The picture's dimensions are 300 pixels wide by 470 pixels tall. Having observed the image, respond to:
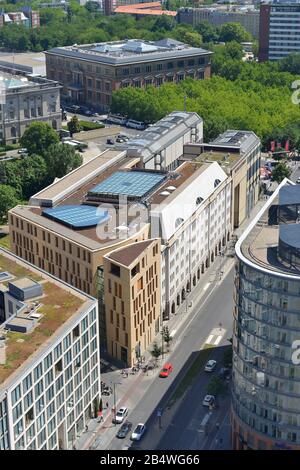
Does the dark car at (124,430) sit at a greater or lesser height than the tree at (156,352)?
lesser

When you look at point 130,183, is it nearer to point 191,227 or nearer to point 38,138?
point 191,227

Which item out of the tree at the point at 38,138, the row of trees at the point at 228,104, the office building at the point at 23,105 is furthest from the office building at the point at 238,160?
the office building at the point at 23,105

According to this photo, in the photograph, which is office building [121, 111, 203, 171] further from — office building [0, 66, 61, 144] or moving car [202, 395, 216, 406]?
moving car [202, 395, 216, 406]

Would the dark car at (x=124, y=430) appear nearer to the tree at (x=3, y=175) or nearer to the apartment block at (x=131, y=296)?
the apartment block at (x=131, y=296)

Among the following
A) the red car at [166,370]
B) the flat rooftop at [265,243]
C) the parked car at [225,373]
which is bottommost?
the red car at [166,370]

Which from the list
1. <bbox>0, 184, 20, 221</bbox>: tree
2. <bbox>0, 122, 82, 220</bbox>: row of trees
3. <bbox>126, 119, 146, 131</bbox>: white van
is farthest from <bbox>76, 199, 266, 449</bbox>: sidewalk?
<bbox>126, 119, 146, 131</bbox>: white van

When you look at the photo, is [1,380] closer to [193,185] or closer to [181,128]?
[193,185]

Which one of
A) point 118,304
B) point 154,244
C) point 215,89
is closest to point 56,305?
point 118,304
